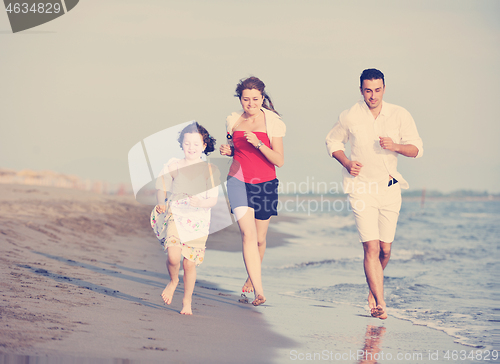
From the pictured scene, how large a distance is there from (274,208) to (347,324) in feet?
4.16

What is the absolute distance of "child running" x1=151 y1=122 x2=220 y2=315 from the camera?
4.45 metres

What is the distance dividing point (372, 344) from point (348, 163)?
5.16 feet

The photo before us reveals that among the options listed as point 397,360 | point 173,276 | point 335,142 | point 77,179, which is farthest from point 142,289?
point 77,179

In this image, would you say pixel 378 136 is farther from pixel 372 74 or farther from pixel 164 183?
pixel 164 183

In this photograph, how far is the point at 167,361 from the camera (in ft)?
10.3

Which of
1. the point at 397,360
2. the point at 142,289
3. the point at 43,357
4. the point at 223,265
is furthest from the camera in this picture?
the point at 223,265

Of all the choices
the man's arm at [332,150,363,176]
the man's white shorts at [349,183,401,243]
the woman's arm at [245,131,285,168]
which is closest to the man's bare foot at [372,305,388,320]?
the man's white shorts at [349,183,401,243]

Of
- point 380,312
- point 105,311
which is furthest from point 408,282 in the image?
point 105,311

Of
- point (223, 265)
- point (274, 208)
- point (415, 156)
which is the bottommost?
point (223, 265)

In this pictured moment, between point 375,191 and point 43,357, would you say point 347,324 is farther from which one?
point 43,357

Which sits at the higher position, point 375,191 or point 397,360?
point 375,191

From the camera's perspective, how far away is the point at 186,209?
4480mm

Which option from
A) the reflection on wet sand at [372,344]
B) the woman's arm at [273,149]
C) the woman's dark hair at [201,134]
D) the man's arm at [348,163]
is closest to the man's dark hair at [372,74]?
the man's arm at [348,163]

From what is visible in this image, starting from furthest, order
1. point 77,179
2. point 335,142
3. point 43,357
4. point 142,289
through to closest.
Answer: point 77,179
point 142,289
point 335,142
point 43,357
